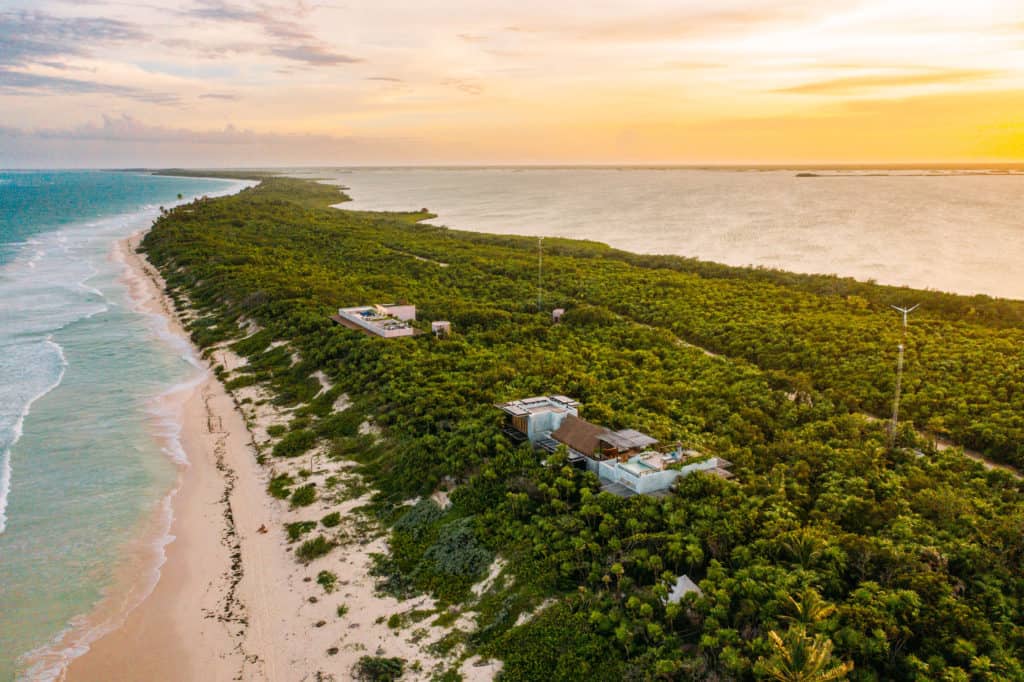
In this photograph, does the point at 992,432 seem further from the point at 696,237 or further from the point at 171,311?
the point at 696,237

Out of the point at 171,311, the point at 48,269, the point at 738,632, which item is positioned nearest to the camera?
the point at 738,632

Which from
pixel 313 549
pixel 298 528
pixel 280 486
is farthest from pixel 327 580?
pixel 280 486

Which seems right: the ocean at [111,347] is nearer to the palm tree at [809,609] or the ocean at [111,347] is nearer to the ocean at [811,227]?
the ocean at [811,227]

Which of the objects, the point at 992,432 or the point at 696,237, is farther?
the point at 696,237

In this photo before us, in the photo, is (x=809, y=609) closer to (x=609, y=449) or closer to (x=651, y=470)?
(x=651, y=470)

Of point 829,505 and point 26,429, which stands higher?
point 829,505

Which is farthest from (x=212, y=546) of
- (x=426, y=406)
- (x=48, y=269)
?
(x=48, y=269)

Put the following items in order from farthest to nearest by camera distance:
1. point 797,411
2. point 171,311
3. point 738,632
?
point 171,311, point 797,411, point 738,632
